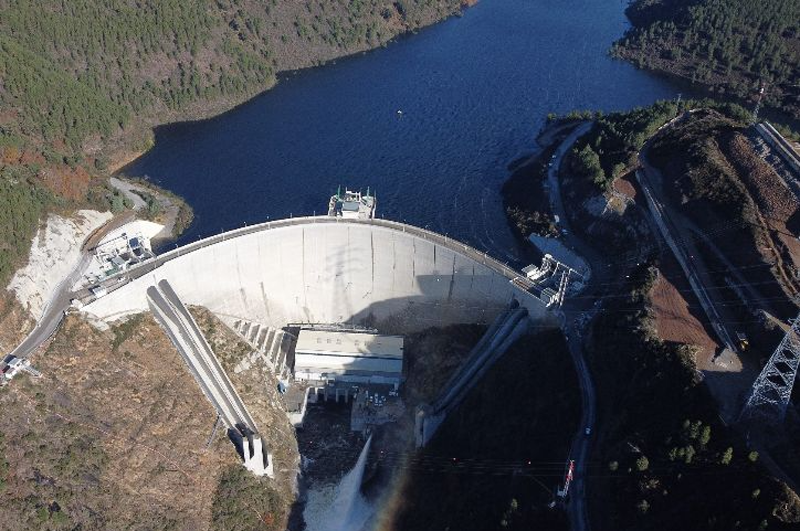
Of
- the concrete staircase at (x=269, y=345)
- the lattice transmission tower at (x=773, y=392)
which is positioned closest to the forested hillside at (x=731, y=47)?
the lattice transmission tower at (x=773, y=392)

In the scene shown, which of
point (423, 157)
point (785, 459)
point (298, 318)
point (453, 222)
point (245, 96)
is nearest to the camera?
point (785, 459)

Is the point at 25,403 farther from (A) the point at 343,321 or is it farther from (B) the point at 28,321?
(A) the point at 343,321

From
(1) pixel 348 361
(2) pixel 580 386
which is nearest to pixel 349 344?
(1) pixel 348 361

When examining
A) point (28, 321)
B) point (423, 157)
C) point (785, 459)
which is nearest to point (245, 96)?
point (423, 157)

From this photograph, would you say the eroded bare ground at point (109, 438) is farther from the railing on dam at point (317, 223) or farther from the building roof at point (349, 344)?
the building roof at point (349, 344)

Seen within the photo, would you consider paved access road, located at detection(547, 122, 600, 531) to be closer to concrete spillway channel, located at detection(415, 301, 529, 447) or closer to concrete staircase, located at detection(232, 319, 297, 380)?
concrete spillway channel, located at detection(415, 301, 529, 447)

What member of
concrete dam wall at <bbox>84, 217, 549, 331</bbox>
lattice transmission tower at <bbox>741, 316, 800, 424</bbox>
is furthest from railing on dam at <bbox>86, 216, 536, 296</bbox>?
lattice transmission tower at <bbox>741, 316, 800, 424</bbox>
